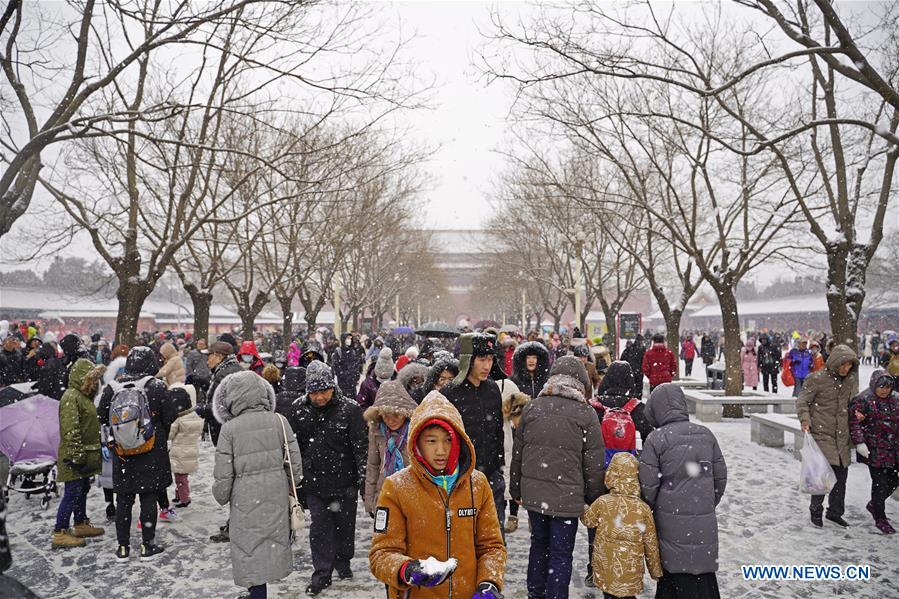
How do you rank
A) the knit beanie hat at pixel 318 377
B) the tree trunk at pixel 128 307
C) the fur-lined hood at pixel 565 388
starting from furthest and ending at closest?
1. the tree trunk at pixel 128 307
2. the knit beanie hat at pixel 318 377
3. the fur-lined hood at pixel 565 388

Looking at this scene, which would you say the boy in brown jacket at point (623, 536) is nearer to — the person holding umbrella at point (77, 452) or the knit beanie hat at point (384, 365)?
the knit beanie hat at point (384, 365)

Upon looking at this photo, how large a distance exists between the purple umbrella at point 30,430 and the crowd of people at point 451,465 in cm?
114

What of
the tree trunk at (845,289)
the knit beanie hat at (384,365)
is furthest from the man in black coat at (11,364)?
the tree trunk at (845,289)

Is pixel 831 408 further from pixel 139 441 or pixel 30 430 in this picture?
pixel 30 430

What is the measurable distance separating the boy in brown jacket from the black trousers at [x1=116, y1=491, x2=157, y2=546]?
13.3 ft

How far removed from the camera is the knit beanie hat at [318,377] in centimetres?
A: 443

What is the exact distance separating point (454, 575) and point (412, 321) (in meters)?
69.0

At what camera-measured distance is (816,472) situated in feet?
19.2

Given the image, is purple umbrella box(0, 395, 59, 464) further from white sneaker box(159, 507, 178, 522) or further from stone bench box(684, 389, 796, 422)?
stone bench box(684, 389, 796, 422)

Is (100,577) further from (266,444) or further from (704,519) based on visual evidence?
(704,519)

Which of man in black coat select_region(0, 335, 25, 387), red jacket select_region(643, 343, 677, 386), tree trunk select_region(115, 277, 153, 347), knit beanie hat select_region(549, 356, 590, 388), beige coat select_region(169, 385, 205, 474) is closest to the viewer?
knit beanie hat select_region(549, 356, 590, 388)

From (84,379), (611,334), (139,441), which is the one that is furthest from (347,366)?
(611,334)

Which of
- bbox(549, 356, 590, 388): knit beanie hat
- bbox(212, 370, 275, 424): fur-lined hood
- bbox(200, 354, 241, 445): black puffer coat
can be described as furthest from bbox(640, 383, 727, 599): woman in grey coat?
bbox(200, 354, 241, 445): black puffer coat

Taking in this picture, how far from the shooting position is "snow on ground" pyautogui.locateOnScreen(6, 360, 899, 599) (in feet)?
15.1
